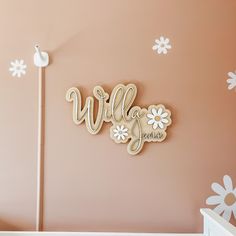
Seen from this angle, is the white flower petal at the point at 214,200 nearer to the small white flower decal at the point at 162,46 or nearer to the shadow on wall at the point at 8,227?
the small white flower decal at the point at 162,46

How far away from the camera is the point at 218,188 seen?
1606 mm

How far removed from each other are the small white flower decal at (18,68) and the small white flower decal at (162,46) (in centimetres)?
66

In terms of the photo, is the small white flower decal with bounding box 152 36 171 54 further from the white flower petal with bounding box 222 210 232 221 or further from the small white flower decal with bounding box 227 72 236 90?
the white flower petal with bounding box 222 210 232 221

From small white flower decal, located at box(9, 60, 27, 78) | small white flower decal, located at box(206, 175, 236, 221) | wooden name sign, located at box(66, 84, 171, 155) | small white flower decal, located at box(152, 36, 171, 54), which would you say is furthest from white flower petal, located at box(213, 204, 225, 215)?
small white flower decal, located at box(9, 60, 27, 78)

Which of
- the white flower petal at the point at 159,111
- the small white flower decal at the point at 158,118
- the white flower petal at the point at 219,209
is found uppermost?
the white flower petal at the point at 159,111

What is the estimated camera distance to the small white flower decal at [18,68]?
66.1 inches

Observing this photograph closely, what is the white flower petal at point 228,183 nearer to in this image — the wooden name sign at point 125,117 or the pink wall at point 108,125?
the pink wall at point 108,125

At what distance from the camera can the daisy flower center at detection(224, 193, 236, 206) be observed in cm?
161

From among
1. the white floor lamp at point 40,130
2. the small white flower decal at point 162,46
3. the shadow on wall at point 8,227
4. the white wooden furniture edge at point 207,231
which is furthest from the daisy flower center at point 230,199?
the shadow on wall at point 8,227

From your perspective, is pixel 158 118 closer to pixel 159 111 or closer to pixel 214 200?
pixel 159 111

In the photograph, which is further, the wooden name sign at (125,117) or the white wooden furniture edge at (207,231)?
the wooden name sign at (125,117)

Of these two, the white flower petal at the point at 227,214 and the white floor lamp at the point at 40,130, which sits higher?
the white floor lamp at the point at 40,130

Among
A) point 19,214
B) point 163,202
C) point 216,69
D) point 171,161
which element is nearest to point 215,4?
point 216,69

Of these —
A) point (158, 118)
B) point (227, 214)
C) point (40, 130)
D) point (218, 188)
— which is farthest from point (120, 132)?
point (227, 214)
